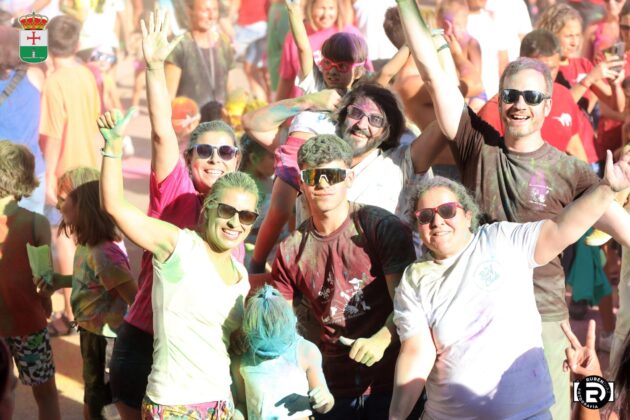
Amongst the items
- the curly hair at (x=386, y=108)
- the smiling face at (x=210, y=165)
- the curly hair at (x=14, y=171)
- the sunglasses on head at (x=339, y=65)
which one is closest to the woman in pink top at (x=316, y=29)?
the sunglasses on head at (x=339, y=65)

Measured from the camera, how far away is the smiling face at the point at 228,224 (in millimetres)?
3961

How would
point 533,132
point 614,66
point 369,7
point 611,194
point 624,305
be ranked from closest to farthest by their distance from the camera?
point 611,194, point 533,132, point 624,305, point 614,66, point 369,7

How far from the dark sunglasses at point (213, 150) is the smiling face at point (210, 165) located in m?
0.01

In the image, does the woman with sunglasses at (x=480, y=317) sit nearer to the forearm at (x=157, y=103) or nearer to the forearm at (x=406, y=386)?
the forearm at (x=406, y=386)

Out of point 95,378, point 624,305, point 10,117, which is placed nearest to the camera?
point 624,305

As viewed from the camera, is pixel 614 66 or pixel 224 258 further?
pixel 614 66

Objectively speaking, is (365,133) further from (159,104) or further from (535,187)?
(159,104)

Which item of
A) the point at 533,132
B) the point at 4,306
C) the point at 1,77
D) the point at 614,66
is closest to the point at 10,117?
the point at 1,77

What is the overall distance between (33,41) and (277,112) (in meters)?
3.71

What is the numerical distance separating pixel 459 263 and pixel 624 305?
1305 mm

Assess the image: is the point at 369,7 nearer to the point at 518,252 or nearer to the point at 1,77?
the point at 1,77

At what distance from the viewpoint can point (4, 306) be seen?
208 inches

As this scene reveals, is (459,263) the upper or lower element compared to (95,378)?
upper

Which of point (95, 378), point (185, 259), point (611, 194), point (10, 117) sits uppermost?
point (611, 194)
